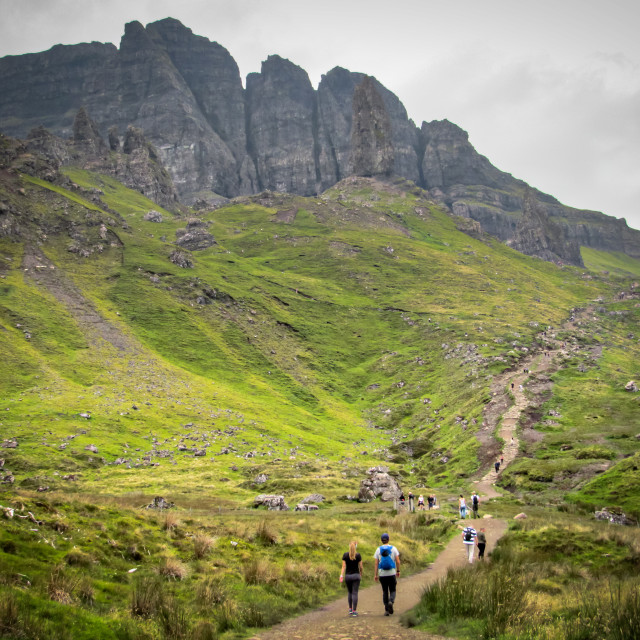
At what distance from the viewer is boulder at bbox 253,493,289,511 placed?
159 ft

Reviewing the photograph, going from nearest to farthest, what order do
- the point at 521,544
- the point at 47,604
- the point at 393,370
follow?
the point at 47,604
the point at 521,544
the point at 393,370

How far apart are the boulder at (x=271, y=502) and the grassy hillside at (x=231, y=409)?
188 centimetres

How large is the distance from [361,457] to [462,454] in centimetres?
1817

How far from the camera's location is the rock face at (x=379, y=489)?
55.4m

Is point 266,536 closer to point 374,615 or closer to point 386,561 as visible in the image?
point 374,615

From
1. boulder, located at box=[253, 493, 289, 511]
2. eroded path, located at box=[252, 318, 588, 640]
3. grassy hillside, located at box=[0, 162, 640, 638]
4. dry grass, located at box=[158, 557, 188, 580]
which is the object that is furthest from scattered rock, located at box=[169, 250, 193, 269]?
dry grass, located at box=[158, 557, 188, 580]

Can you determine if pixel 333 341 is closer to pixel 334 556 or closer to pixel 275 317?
pixel 275 317

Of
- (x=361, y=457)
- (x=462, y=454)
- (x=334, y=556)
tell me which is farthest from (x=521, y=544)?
(x=361, y=457)

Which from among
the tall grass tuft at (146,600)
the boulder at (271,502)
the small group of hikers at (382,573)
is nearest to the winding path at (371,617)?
the small group of hikers at (382,573)

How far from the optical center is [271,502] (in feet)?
161

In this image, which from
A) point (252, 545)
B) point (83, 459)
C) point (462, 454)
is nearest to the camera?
point (252, 545)

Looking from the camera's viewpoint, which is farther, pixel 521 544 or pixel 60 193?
pixel 60 193

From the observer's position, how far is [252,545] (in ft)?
83.1

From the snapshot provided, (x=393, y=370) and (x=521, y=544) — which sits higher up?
(x=393, y=370)
